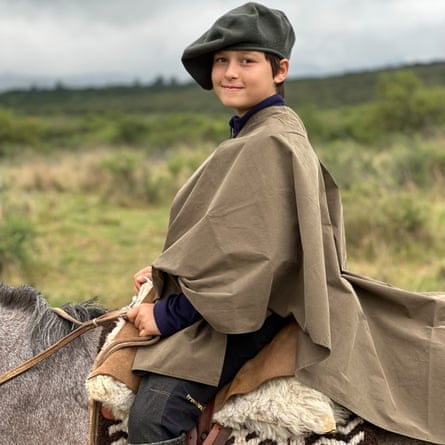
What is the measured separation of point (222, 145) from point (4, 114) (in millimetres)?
33600

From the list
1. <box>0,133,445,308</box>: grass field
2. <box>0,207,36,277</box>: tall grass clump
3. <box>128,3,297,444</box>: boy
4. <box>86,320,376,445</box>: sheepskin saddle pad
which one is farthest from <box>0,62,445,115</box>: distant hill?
<box>86,320,376,445</box>: sheepskin saddle pad

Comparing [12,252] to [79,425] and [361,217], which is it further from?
[79,425]

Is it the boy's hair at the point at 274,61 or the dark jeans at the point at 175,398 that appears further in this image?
the boy's hair at the point at 274,61

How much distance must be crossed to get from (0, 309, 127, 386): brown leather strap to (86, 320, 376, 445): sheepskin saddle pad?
28 centimetres

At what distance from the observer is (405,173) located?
12992mm

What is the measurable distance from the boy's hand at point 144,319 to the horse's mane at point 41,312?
1.33 feet

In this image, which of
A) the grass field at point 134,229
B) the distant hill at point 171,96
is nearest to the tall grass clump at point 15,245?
the grass field at point 134,229

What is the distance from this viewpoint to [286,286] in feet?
7.11

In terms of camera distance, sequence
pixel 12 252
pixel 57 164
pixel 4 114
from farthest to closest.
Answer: pixel 4 114 → pixel 57 164 → pixel 12 252

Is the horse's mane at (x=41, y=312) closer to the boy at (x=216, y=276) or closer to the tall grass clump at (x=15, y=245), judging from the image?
the boy at (x=216, y=276)

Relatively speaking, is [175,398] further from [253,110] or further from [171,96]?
[171,96]

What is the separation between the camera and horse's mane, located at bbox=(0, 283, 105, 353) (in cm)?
257

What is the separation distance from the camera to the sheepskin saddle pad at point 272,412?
2141mm

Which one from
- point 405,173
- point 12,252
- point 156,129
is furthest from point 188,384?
point 156,129
